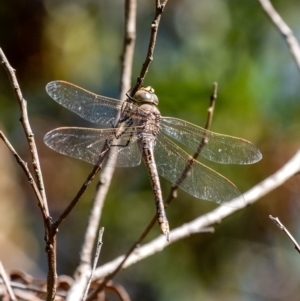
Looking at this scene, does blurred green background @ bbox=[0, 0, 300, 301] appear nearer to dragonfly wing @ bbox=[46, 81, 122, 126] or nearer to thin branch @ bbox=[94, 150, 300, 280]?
thin branch @ bbox=[94, 150, 300, 280]

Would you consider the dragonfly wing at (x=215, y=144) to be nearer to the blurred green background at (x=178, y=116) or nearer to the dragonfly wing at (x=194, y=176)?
the dragonfly wing at (x=194, y=176)

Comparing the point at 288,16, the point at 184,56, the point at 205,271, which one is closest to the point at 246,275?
the point at 205,271

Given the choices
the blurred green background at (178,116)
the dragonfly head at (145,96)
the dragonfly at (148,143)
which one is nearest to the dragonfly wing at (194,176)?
the dragonfly at (148,143)

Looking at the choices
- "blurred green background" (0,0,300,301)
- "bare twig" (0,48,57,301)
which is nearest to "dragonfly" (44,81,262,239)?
"bare twig" (0,48,57,301)

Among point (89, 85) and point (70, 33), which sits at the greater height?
point (70, 33)

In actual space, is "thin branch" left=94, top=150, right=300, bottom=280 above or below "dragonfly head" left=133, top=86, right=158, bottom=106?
below

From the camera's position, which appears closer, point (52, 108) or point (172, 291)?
point (172, 291)

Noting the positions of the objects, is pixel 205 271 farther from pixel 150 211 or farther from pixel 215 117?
pixel 215 117
